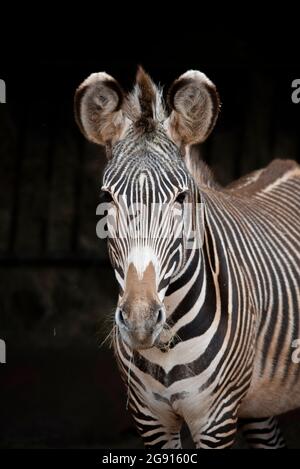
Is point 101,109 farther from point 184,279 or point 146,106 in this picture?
point 184,279

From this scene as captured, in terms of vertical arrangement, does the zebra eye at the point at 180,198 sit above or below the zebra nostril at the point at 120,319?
above

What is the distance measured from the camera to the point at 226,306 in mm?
6355

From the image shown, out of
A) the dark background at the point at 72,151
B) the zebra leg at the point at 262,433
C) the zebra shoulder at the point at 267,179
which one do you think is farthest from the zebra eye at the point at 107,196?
the dark background at the point at 72,151

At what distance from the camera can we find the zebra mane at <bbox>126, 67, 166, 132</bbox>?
602cm

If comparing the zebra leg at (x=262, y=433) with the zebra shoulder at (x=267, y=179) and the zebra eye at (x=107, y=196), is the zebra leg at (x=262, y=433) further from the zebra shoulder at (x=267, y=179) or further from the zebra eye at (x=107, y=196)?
the zebra eye at (x=107, y=196)

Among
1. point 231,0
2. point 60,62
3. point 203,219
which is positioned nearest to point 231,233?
point 203,219

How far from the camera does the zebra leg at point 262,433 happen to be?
7902 mm

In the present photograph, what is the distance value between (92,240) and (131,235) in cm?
562

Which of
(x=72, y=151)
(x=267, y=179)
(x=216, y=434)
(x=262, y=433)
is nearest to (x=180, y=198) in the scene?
(x=216, y=434)

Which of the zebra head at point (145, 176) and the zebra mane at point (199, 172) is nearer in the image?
the zebra head at point (145, 176)

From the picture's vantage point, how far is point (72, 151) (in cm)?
1129

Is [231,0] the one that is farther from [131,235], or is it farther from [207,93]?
[131,235]

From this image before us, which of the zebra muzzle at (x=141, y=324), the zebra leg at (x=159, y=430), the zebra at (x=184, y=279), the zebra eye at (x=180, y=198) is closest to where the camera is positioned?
the zebra muzzle at (x=141, y=324)

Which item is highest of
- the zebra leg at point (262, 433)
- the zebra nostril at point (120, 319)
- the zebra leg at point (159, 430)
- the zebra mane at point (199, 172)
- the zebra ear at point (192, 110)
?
the zebra ear at point (192, 110)
